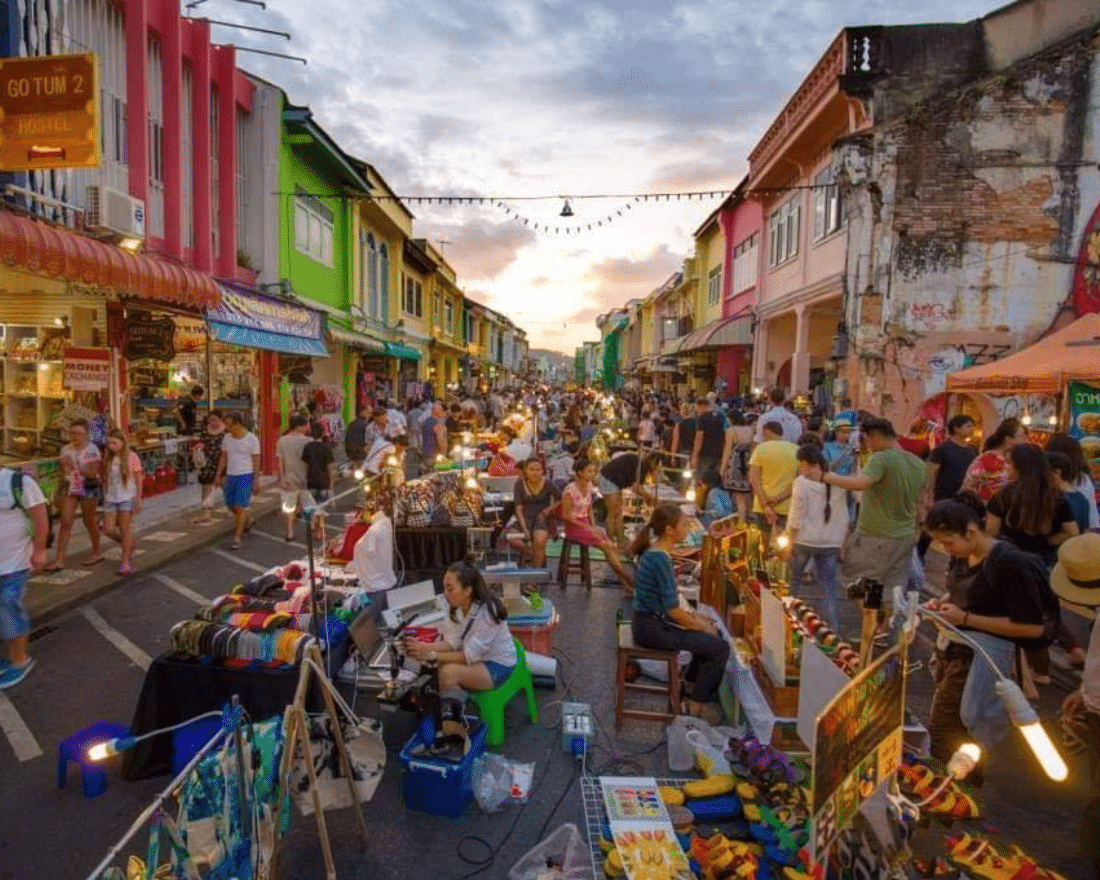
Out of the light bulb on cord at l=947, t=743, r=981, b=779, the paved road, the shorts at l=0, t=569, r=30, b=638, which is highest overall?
the light bulb on cord at l=947, t=743, r=981, b=779

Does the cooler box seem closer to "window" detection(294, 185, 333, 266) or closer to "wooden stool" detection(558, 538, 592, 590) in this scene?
"wooden stool" detection(558, 538, 592, 590)

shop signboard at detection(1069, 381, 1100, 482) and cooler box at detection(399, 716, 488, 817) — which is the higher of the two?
shop signboard at detection(1069, 381, 1100, 482)

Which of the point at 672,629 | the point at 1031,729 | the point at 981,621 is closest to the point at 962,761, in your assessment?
the point at 1031,729

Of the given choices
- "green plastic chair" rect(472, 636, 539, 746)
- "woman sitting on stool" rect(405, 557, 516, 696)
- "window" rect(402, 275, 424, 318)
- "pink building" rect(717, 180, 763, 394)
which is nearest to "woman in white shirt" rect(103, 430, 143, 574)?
"woman sitting on stool" rect(405, 557, 516, 696)

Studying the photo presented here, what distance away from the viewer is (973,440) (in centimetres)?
1385

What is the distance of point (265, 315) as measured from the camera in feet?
43.8

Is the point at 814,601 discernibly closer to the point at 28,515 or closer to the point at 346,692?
the point at 346,692

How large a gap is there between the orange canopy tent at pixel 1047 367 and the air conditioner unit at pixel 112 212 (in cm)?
1245

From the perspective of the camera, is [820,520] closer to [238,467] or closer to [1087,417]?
[1087,417]

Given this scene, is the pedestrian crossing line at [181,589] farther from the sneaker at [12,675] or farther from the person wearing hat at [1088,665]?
the person wearing hat at [1088,665]

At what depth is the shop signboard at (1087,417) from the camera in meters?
9.62

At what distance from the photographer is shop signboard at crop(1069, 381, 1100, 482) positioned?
9.62m

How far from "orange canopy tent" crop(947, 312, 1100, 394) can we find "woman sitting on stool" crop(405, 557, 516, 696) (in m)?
8.56

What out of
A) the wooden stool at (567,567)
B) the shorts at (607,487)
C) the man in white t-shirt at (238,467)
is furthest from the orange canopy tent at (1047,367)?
the man in white t-shirt at (238,467)
